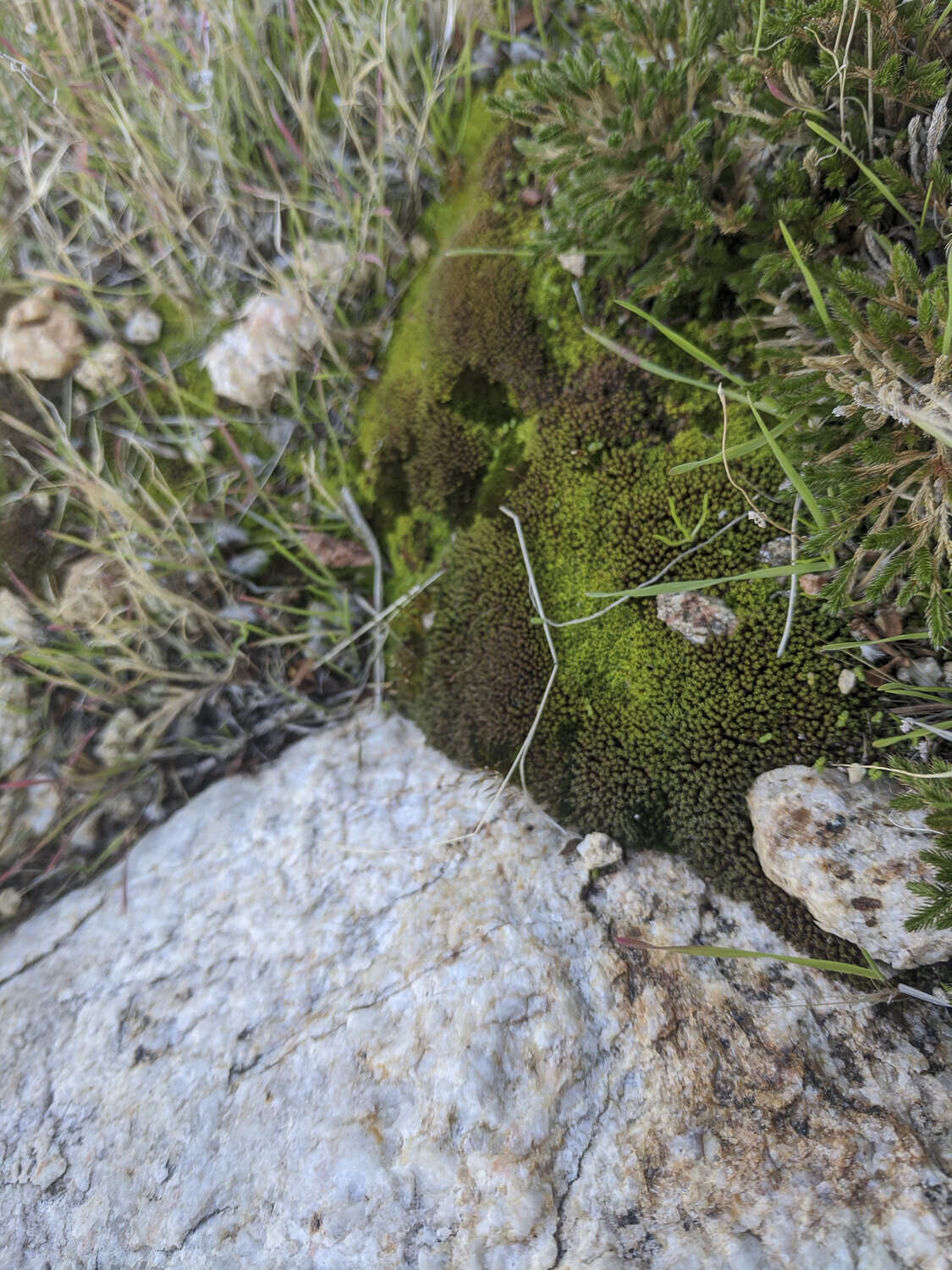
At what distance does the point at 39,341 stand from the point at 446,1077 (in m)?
3.61

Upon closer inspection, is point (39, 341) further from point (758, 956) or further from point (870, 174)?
point (758, 956)

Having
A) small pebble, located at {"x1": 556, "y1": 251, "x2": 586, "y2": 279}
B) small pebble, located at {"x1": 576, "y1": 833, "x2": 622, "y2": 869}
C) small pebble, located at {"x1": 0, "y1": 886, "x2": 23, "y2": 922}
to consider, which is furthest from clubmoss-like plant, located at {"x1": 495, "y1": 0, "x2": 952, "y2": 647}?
small pebble, located at {"x1": 0, "y1": 886, "x2": 23, "y2": 922}

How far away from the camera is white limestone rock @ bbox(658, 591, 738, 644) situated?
7.52 feet

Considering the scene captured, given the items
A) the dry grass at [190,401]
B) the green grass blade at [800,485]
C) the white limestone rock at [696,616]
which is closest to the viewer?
the green grass blade at [800,485]

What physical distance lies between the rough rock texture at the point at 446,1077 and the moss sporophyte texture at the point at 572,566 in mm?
248

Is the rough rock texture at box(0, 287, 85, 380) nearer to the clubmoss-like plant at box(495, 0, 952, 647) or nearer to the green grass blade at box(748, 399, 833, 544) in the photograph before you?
the clubmoss-like plant at box(495, 0, 952, 647)

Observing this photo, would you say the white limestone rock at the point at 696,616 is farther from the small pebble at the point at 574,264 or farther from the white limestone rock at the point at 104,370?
the white limestone rock at the point at 104,370

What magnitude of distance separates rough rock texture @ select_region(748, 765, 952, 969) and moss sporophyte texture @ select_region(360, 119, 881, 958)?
98 mm

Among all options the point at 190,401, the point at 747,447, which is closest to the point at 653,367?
the point at 747,447

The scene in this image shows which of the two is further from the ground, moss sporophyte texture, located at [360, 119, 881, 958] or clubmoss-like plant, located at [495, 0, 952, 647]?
clubmoss-like plant, located at [495, 0, 952, 647]

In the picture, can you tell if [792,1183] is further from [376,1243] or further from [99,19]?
[99,19]

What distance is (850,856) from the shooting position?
6.36 ft

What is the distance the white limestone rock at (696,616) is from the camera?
229 centimetres


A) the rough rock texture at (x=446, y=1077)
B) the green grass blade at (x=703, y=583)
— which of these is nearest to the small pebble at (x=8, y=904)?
the rough rock texture at (x=446, y=1077)
